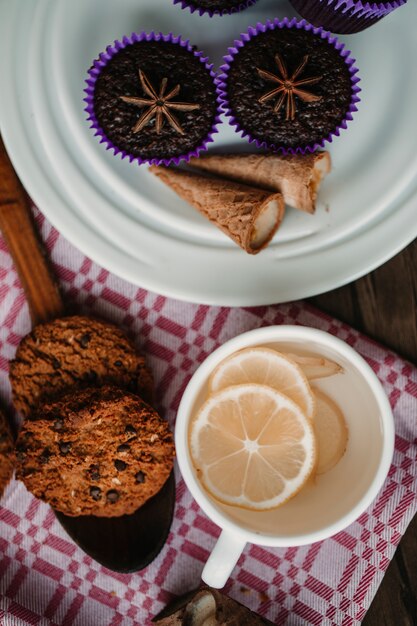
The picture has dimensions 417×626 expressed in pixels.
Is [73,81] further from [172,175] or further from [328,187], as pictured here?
[328,187]

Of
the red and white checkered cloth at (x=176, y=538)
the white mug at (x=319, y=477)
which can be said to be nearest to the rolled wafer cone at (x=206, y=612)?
the red and white checkered cloth at (x=176, y=538)

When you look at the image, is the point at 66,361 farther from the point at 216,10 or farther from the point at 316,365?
the point at 216,10

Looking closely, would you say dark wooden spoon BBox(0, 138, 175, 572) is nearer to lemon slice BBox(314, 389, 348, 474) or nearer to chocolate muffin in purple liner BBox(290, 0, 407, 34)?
lemon slice BBox(314, 389, 348, 474)

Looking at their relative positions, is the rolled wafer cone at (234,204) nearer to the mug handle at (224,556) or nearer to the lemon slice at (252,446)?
the lemon slice at (252,446)

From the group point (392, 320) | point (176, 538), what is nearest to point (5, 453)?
point (176, 538)

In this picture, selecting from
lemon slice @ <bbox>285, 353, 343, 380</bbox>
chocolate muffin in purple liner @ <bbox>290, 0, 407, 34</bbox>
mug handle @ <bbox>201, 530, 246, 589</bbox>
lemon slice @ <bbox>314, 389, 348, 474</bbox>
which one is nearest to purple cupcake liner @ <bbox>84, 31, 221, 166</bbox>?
chocolate muffin in purple liner @ <bbox>290, 0, 407, 34</bbox>

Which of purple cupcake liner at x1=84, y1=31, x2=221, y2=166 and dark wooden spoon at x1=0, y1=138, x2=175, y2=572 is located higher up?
purple cupcake liner at x1=84, y1=31, x2=221, y2=166
